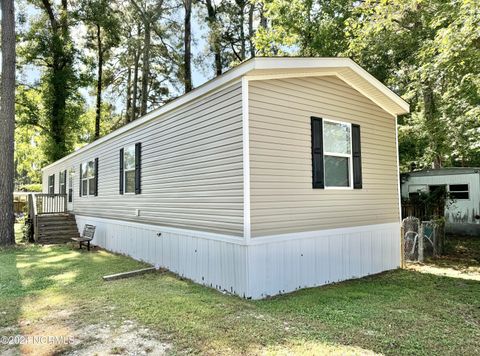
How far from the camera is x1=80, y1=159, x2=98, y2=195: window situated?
1168cm

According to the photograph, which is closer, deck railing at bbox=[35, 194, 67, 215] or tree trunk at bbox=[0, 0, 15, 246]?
tree trunk at bbox=[0, 0, 15, 246]

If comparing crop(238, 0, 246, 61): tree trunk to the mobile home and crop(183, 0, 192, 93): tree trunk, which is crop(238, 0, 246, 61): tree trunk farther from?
the mobile home

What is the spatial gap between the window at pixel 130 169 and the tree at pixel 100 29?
1340 centimetres

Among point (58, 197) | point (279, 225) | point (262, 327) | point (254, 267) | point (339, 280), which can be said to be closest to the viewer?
point (262, 327)

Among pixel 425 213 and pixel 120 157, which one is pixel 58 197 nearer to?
pixel 120 157

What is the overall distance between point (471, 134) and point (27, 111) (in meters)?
21.6

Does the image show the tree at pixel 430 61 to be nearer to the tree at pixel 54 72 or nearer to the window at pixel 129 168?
the window at pixel 129 168

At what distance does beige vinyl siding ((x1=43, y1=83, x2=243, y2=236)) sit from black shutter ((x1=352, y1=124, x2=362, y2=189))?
2.68 m

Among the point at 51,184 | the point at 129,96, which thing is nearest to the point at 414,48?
the point at 129,96

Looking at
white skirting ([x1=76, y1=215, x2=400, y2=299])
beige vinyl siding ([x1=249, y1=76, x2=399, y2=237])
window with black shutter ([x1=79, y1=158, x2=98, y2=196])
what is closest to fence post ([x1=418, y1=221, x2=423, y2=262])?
white skirting ([x1=76, y1=215, x2=400, y2=299])

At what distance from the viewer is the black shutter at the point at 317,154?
19.5ft

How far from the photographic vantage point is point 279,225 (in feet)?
17.6

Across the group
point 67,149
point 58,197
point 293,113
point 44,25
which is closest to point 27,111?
point 67,149

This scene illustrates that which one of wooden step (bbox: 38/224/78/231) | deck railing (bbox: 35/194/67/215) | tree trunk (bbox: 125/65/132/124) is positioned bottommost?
wooden step (bbox: 38/224/78/231)
